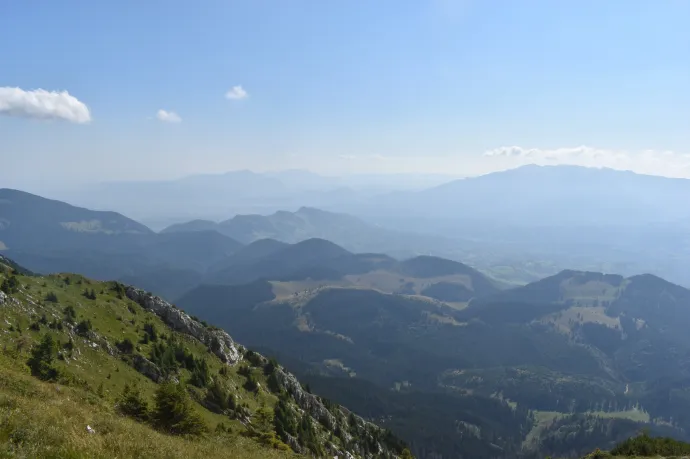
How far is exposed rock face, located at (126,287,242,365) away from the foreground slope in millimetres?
292

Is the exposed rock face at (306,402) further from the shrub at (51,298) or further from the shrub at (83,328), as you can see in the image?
the shrub at (51,298)

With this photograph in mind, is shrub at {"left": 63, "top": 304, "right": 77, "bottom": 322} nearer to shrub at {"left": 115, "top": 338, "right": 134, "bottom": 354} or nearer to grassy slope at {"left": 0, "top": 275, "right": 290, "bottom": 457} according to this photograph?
grassy slope at {"left": 0, "top": 275, "right": 290, "bottom": 457}

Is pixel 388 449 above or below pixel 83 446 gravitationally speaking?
below

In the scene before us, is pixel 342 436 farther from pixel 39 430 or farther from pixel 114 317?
pixel 39 430

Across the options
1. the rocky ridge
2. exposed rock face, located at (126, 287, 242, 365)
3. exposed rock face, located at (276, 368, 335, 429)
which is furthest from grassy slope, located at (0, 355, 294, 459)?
exposed rock face, located at (276, 368, 335, 429)

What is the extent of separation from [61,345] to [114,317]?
2234 centimetres

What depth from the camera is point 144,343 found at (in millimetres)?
78312

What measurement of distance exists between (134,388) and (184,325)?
136ft

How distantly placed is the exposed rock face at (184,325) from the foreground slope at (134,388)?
0.96 feet

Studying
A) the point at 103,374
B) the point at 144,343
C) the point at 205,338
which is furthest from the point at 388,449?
the point at 103,374

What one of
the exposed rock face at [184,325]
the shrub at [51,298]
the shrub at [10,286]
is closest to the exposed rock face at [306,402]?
the exposed rock face at [184,325]

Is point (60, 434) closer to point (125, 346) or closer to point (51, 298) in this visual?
point (125, 346)

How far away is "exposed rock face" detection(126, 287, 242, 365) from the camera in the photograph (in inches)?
3775

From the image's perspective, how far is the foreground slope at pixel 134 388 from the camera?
22547 mm
